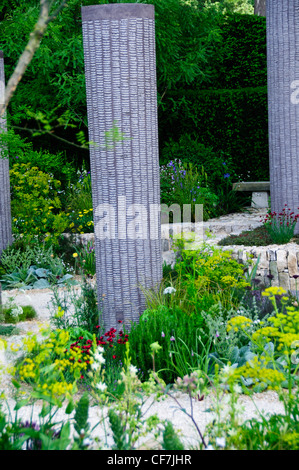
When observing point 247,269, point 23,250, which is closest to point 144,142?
point 247,269

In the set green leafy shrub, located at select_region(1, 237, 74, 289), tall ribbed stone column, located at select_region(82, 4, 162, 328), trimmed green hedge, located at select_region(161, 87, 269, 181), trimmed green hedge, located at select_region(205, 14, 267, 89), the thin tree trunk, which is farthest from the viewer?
the thin tree trunk

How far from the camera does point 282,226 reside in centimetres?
551

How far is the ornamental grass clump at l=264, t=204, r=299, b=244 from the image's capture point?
532 centimetres

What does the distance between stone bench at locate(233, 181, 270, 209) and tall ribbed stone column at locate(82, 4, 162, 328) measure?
4828 millimetres

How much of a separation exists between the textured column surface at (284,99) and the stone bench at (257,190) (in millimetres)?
2796

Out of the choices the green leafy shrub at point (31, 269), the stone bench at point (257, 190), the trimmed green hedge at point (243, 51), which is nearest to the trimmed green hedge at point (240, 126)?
the trimmed green hedge at point (243, 51)

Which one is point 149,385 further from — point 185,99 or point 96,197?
point 185,99

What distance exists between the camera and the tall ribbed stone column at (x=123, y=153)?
3654 millimetres

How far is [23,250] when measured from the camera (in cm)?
649

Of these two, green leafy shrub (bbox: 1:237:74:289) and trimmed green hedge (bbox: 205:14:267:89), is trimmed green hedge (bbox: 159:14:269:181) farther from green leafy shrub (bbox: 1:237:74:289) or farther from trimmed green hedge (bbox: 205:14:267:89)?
green leafy shrub (bbox: 1:237:74:289)

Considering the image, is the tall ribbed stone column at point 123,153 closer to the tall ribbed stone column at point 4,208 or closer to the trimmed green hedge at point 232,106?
the tall ribbed stone column at point 4,208

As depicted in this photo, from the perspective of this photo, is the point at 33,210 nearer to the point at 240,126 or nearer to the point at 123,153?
the point at 123,153

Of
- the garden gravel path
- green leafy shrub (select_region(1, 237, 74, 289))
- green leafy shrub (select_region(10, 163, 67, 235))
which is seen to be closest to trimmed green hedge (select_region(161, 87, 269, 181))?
green leafy shrub (select_region(10, 163, 67, 235))

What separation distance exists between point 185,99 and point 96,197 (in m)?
6.13
